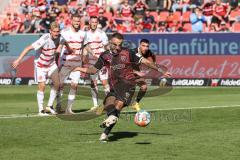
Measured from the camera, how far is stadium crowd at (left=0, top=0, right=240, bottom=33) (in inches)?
1345

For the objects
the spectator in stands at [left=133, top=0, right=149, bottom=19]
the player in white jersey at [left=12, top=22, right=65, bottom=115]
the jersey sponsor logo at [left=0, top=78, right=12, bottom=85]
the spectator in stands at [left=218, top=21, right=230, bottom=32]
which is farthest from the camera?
the spectator in stands at [left=133, top=0, right=149, bottom=19]

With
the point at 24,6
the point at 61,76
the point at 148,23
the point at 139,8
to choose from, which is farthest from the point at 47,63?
the point at 24,6

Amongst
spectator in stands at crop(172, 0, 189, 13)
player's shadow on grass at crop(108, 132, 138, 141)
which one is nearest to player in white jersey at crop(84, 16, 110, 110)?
player's shadow on grass at crop(108, 132, 138, 141)

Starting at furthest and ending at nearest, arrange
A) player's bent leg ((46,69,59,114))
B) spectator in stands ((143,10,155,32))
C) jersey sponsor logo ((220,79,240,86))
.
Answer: spectator in stands ((143,10,155,32)) < jersey sponsor logo ((220,79,240,86)) < player's bent leg ((46,69,59,114))

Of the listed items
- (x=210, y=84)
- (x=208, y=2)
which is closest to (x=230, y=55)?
(x=210, y=84)

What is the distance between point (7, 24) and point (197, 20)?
36.9ft

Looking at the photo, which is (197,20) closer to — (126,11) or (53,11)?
(126,11)

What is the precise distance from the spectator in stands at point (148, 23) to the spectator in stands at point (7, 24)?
7.75 meters

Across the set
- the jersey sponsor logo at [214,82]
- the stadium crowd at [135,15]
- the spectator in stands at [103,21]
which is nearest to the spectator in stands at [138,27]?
the stadium crowd at [135,15]

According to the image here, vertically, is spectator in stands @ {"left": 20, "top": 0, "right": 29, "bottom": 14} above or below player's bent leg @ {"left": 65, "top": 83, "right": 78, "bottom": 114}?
below

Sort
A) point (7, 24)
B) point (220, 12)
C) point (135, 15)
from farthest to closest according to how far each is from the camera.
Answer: point (7, 24) → point (135, 15) → point (220, 12)

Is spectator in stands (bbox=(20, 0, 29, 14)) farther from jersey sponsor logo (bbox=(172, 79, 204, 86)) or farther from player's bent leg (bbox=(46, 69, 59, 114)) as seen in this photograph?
player's bent leg (bbox=(46, 69, 59, 114))

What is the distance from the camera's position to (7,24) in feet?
128

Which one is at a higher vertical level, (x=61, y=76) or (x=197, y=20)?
(x=61, y=76)
